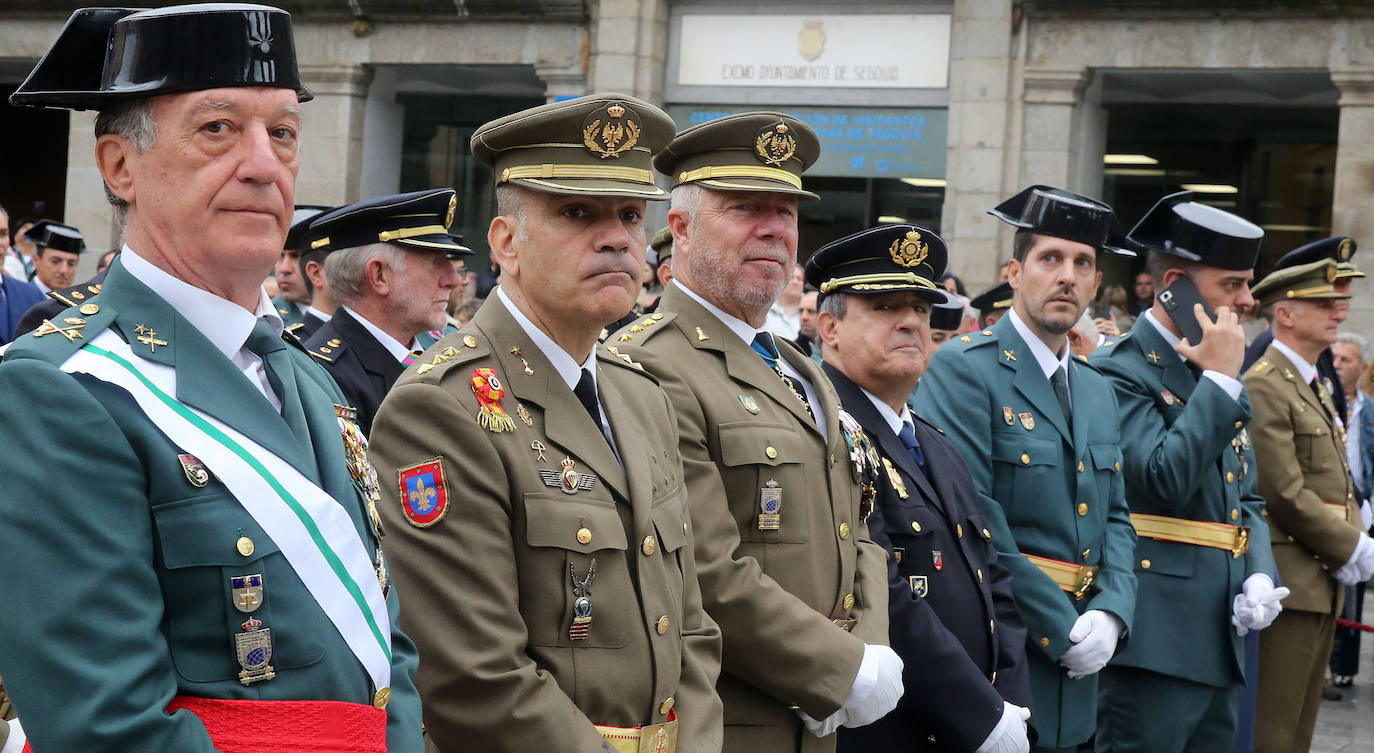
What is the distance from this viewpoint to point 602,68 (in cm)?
1448

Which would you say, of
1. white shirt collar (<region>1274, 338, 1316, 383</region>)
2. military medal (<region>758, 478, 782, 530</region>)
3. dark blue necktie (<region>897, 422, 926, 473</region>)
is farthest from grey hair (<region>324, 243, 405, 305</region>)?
white shirt collar (<region>1274, 338, 1316, 383</region>)

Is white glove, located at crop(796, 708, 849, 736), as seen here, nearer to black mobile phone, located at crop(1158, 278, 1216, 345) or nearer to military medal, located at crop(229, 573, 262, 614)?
military medal, located at crop(229, 573, 262, 614)

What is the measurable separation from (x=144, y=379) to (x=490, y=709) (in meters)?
1.00

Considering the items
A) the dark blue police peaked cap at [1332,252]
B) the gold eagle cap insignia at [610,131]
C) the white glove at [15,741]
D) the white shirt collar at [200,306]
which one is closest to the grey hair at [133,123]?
the white shirt collar at [200,306]

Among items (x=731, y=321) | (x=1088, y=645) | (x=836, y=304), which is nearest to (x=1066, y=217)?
(x=836, y=304)

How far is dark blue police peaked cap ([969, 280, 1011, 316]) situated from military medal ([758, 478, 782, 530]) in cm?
509

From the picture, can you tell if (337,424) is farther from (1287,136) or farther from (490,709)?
(1287,136)

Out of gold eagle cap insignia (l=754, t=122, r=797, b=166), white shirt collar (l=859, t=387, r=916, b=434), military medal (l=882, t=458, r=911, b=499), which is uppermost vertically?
gold eagle cap insignia (l=754, t=122, r=797, b=166)

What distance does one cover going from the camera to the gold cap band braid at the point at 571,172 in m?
3.05

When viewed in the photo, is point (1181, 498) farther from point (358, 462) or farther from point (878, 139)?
point (878, 139)

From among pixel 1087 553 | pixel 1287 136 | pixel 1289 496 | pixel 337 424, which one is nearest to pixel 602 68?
pixel 1287 136

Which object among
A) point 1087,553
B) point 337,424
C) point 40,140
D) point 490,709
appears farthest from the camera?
point 40,140

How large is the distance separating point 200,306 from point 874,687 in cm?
203

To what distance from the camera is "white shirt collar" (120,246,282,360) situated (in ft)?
7.00
